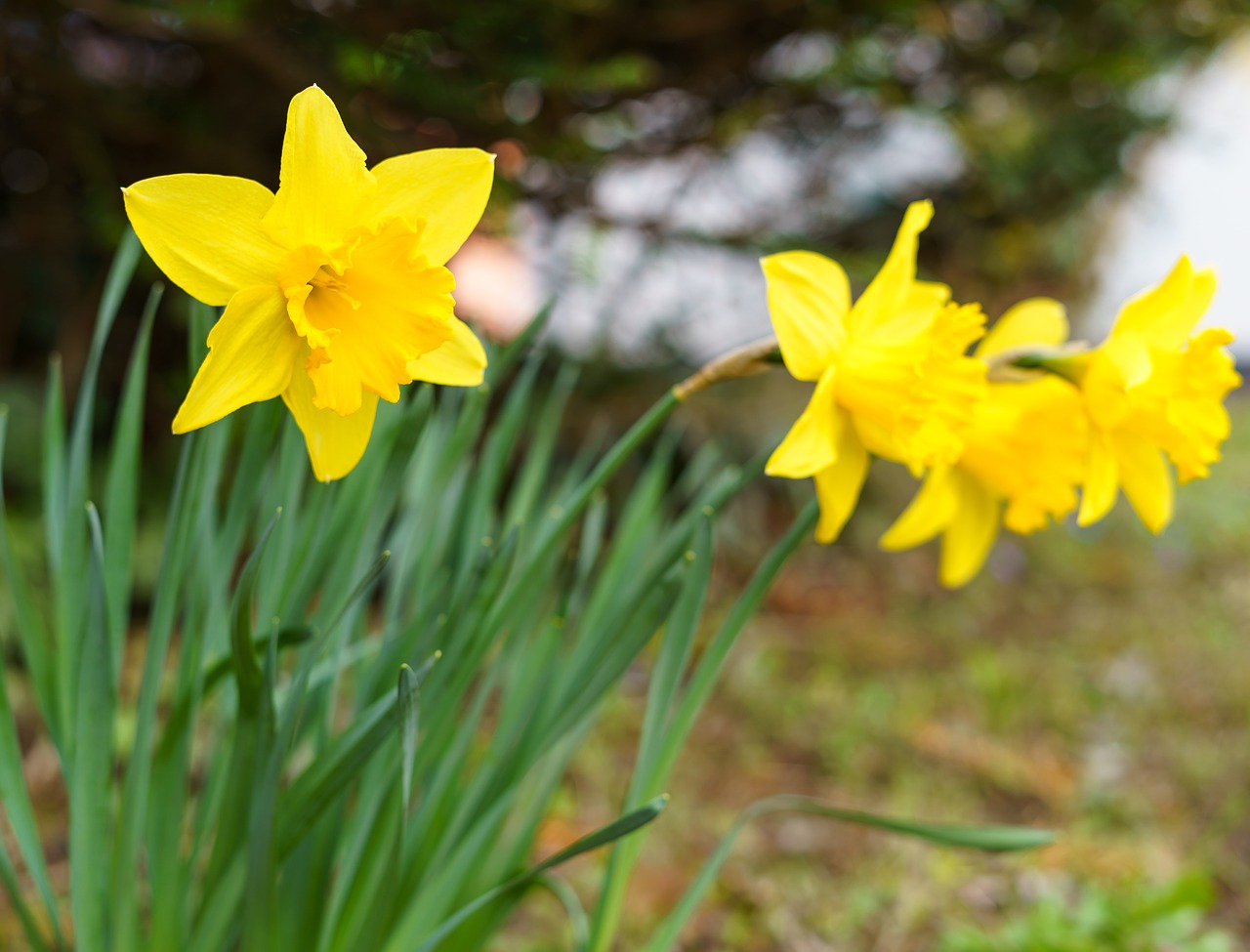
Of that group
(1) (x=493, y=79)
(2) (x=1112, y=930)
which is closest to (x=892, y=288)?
(2) (x=1112, y=930)

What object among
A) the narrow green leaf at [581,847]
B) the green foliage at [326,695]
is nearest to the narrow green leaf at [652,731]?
the green foliage at [326,695]

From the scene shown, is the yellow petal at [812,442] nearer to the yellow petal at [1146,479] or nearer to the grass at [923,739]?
the yellow petal at [1146,479]

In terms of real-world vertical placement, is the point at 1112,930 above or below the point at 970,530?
below

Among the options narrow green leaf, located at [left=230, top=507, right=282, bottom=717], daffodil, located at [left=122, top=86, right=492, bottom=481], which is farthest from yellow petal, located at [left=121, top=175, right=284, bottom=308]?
narrow green leaf, located at [left=230, top=507, right=282, bottom=717]

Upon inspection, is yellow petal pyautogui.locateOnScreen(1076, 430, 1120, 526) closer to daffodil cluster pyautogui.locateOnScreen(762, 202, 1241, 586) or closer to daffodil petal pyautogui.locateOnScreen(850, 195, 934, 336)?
daffodil cluster pyautogui.locateOnScreen(762, 202, 1241, 586)

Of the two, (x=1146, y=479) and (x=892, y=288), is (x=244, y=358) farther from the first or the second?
(x=1146, y=479)
